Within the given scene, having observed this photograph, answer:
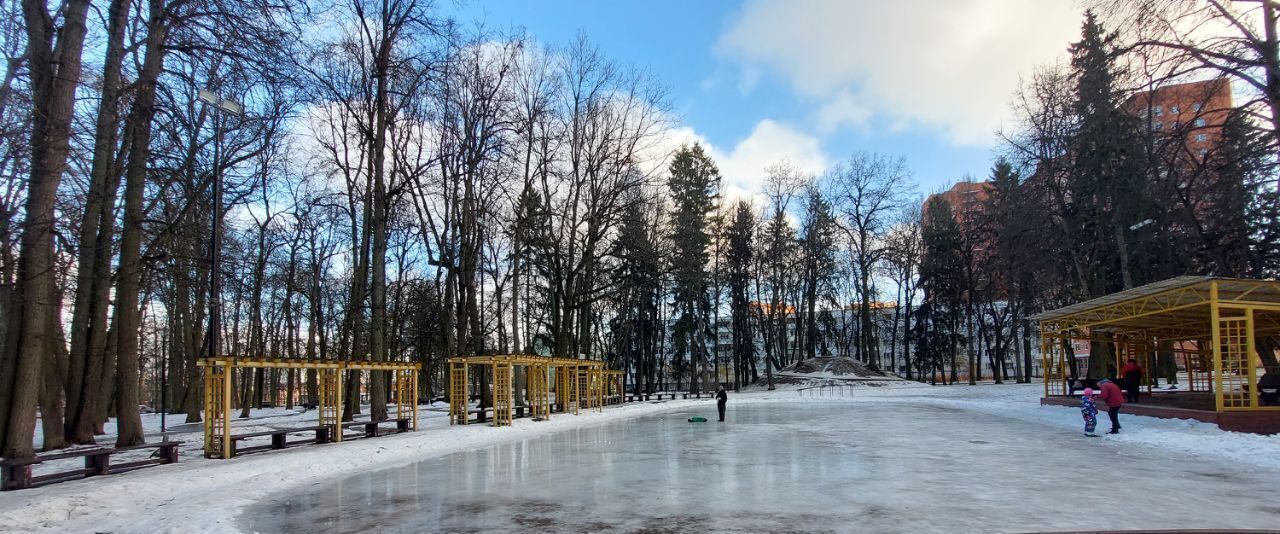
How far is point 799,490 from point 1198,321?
1932 centimetres

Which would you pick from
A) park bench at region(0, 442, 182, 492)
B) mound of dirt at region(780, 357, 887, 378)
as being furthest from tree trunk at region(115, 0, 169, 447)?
mound of dirt at region(780, 357, 887, 378)

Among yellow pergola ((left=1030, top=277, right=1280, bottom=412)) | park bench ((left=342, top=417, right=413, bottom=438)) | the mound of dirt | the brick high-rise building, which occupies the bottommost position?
the mound of dirt

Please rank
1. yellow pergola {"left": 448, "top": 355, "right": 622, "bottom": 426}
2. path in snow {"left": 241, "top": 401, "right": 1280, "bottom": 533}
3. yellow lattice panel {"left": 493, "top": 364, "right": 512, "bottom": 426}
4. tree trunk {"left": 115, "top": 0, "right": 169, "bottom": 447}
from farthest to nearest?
yellow lattice panel {"left": 493, "top": 364, "right": 512, "bottom": 426} < yellow pergola {"left": 448, "top": 355, "right": 622, "bottom": 426} < tree trunk {"left": 115, "top": 0, "right": 169, "bottom": 447} < path in snow {"left": 241, "top": 401, "right": 1280, "bottom": 533}

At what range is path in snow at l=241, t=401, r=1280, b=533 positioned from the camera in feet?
25.4

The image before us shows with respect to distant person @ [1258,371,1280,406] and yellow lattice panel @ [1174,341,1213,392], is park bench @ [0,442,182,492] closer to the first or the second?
distant person @ [1258,371,1280,406]

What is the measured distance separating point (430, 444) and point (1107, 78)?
19851 millimetres

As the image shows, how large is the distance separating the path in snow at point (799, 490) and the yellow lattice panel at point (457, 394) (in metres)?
7.11

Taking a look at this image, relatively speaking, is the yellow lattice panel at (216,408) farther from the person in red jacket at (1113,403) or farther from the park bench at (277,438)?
the person in red jacket at (1113,403)

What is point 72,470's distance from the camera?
39.1 ft

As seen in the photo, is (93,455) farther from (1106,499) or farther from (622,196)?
(622,196)

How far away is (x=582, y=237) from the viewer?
115 ft

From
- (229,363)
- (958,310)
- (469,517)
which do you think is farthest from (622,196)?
(958,310)

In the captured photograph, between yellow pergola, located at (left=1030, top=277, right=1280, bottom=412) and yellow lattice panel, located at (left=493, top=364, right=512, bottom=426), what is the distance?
1785 centimetres

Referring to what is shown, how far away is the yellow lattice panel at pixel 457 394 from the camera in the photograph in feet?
76.2
